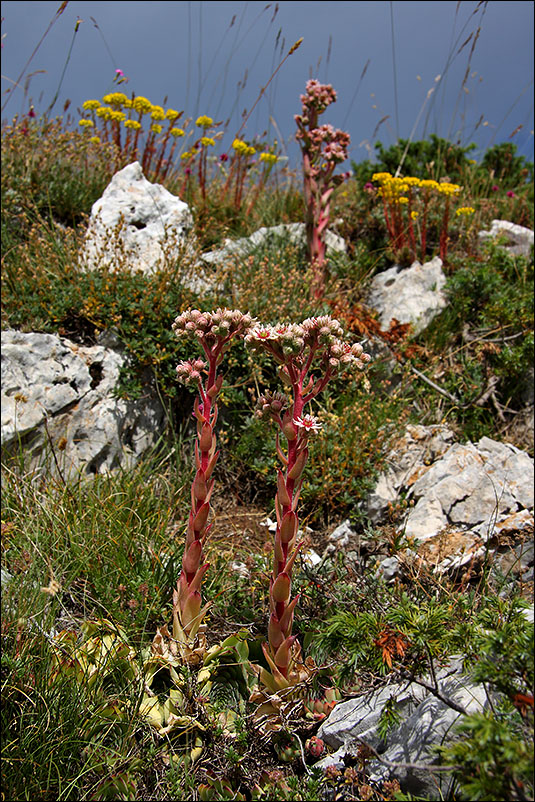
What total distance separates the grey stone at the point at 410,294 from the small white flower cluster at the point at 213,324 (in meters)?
2.89

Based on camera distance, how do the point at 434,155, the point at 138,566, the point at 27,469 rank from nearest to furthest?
the point at 138,566 < the point at 27,469 < the point at 434,155

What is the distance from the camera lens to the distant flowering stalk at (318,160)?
4.93 m

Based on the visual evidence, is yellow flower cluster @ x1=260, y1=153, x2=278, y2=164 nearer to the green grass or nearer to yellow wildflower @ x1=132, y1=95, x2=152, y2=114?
the green grass

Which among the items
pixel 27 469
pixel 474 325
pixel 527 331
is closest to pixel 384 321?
pixel 474 325

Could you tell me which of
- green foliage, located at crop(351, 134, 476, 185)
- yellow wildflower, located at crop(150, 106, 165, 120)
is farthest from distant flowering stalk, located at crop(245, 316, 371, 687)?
green foliage, located at crop(351, 134, 476, 185)

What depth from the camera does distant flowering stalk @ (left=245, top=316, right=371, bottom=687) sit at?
186 cm

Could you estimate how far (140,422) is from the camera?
4078mm

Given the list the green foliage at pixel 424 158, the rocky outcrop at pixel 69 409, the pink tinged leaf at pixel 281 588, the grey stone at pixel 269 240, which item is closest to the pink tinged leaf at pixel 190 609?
the pink tinged leaf at pixel 281 588

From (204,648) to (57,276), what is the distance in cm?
325

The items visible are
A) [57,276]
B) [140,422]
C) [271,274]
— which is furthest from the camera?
[271,274]

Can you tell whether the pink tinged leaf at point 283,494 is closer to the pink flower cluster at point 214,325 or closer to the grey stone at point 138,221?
the pink flower cluster at point 214,325

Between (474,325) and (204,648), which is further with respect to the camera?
(474,325)

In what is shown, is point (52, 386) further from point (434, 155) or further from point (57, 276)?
point (434, 155)

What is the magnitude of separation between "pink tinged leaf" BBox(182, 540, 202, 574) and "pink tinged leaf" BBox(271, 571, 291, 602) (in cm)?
32
